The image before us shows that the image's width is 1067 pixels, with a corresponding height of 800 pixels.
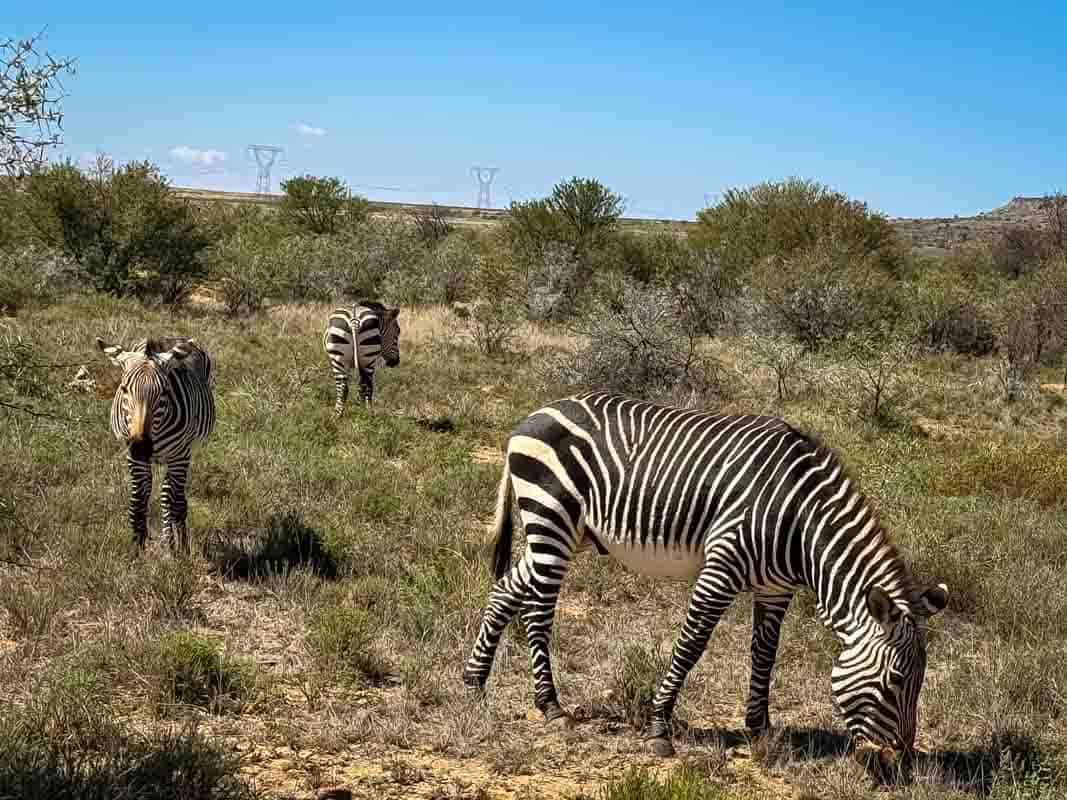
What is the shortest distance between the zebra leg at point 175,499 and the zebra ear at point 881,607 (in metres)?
6.04

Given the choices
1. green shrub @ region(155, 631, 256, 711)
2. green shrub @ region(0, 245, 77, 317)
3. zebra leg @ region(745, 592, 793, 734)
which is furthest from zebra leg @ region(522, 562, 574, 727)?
green shrub @ region(0, 245, 77, 317)

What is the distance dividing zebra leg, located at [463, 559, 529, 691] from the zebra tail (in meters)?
0.26

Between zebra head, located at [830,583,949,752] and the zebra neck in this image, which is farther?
the zebra neck

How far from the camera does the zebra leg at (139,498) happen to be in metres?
8.25

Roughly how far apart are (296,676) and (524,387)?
11.7 meters

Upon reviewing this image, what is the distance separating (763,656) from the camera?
18.8 feet

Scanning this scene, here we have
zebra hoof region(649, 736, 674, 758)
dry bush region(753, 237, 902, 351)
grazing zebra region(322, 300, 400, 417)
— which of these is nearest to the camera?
zebra hoof region(649, 736, 674, 758)

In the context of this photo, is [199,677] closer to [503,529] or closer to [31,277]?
[503,529]

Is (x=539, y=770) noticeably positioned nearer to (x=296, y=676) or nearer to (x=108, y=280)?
(x=296, y=676)

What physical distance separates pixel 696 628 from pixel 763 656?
0.63 meters

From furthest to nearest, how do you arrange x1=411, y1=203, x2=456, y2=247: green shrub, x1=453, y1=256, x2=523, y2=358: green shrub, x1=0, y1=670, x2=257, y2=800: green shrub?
x1=411, y1=203, x2=456, y2=247: green shrub → x1=453, y1=256, x2=523, y2=358: green shrub → x1=0, y1=670, x2=257, y2=800: green shrub

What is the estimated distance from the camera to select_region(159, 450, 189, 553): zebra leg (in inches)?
334

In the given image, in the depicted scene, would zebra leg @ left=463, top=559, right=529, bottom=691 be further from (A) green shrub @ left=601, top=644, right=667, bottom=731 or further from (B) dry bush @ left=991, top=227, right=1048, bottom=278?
(B) dry bush @ left=991, top=227, right=1048, bottom=278

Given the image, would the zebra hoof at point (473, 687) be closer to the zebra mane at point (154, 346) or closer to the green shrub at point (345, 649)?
the green shrub at point (345, 649)
